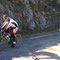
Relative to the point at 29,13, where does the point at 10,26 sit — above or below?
below

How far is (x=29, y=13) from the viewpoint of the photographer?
49.9 ft

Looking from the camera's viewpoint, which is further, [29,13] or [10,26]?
[29,13]

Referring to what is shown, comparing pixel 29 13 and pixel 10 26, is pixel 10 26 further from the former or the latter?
pixel 29 13

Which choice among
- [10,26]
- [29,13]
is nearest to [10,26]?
[10,26]

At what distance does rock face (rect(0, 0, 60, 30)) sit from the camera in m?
13.0

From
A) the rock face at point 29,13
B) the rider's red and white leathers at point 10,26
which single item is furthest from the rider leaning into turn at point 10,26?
the rock face at point 29,13

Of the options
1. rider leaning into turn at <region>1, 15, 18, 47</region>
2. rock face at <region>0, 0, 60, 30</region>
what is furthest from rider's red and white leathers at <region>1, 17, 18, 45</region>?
rock face at <region>0, 0, 60, 30</region>

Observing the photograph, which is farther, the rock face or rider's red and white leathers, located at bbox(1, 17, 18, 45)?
the rock face

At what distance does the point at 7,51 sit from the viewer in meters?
7.74

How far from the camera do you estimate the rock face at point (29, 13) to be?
42.7 feet

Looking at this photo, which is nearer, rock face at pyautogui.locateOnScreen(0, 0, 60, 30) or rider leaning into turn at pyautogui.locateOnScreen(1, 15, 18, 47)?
rider leaning into turn at pyautogui.locateOnScreen(1, 15, 18, 47)

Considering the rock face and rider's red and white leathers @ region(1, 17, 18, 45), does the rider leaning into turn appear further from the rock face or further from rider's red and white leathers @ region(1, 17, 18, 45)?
the rock face

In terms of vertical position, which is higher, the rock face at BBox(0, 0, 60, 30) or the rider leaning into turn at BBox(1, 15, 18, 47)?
the rock face at BBox(0, 0, 60, 30)

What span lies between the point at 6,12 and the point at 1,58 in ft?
20.8
